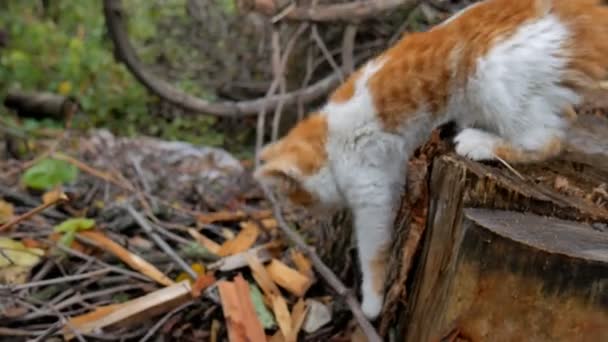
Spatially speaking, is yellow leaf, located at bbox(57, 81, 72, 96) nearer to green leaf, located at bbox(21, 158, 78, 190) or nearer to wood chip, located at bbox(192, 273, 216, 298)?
green leaf, located at bbox(21, 158, 78, 190)

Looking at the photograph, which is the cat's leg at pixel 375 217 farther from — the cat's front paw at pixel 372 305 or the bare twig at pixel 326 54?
the bare twig at pixel 326 54

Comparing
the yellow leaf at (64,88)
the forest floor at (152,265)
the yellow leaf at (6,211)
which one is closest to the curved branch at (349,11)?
the forest floor at (152,265)

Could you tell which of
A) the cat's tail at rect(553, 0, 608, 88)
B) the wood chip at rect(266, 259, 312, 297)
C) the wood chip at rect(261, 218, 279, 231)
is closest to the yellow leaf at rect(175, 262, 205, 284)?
the wood chip at rect(266, 259, 312, 297)

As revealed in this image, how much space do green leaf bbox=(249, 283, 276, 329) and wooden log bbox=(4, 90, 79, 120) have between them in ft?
9.86

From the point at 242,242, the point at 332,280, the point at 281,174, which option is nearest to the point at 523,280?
the point at 332,280

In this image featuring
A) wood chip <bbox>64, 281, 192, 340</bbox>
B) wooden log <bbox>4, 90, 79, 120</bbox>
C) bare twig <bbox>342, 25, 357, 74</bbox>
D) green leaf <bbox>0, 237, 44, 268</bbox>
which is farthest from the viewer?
wooden log <bbox>4, 90, 79, 120</bbox>

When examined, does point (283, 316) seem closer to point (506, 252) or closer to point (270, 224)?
point (270, 224)

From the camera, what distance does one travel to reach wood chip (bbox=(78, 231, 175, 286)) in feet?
8.91

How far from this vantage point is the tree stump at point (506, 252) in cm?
158

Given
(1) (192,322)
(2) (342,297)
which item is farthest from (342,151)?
(1) (192,322)

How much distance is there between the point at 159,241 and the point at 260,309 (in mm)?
621

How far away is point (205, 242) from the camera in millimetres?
3070

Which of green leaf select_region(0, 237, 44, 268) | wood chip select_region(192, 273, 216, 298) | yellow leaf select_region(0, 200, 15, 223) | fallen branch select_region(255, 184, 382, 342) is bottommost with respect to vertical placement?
wood chip select_region(192, 273, 216, 298)

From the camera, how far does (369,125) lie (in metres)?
2.32
